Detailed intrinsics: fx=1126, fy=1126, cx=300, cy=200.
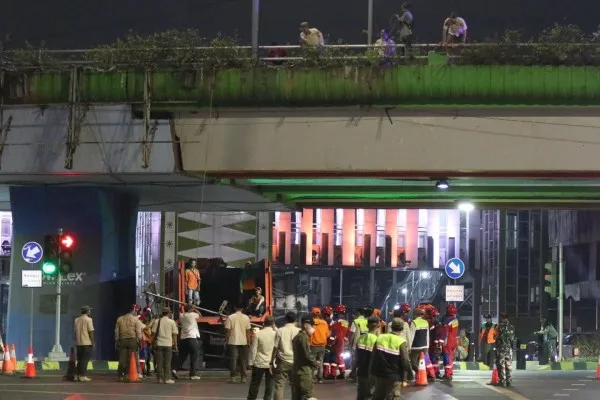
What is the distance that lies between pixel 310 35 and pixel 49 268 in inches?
353

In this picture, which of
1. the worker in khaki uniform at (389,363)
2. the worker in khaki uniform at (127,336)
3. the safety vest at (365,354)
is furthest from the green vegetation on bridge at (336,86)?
the worker in khaki uniform at (389,363)

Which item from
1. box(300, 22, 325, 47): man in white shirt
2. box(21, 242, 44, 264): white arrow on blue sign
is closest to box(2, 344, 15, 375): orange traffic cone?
box(21, 242, 44, 264): white arrow on blue sign

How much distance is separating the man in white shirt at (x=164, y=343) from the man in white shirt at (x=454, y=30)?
10223 mm

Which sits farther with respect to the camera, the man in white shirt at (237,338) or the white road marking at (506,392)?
the man in white shirt at (237,338)

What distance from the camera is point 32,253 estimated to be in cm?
2953

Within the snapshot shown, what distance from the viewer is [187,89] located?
28000 millimetres

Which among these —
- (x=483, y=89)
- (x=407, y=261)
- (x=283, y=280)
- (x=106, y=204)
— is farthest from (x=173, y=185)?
(x=407, y=261)

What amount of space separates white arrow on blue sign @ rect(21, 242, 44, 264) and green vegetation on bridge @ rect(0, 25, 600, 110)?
3792mm

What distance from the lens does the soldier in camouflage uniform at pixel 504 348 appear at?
82.2 ft

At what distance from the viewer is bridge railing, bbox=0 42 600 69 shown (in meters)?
27.3

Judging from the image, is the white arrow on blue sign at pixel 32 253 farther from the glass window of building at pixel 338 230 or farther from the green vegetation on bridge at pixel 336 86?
the glass window of building at pixel 338 230

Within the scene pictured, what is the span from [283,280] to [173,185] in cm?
3328

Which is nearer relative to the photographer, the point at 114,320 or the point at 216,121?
the point at 216,121

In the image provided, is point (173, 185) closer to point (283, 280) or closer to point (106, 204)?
point (106, 204)
